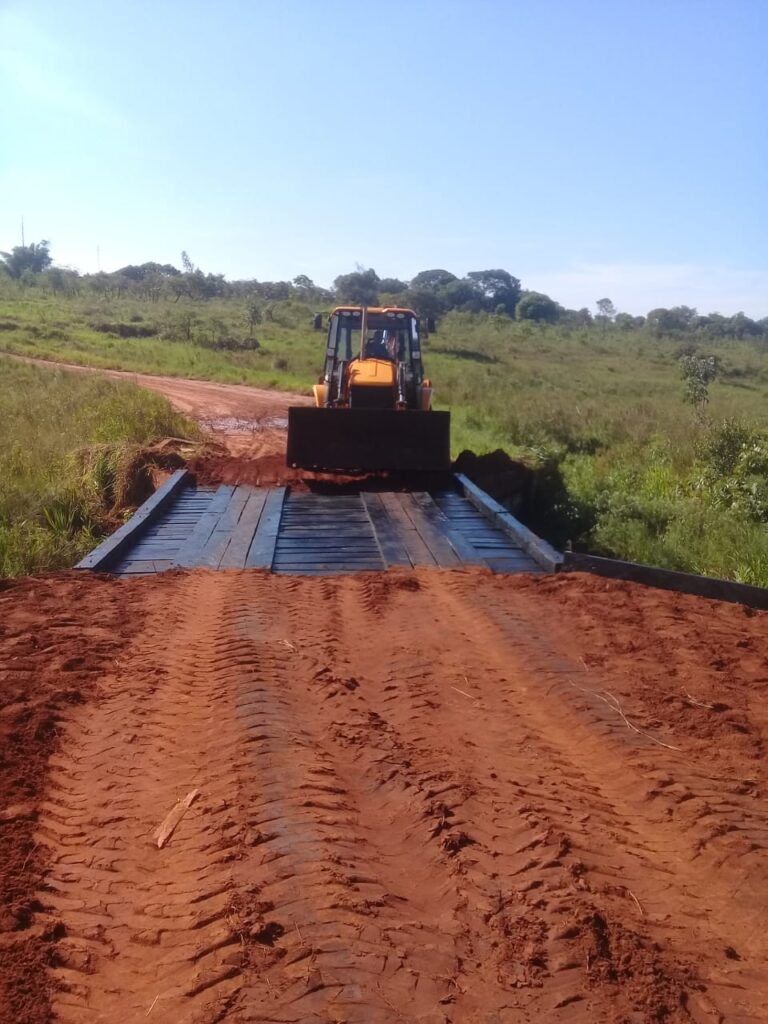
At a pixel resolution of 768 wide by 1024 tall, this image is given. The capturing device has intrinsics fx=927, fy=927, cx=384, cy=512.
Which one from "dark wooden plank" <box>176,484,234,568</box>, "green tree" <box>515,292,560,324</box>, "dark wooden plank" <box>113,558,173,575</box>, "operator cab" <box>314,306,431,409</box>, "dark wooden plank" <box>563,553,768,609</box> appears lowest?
"dark wooden plank" <box>113,558,173,575</box>

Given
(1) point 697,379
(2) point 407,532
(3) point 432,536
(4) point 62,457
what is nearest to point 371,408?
(2) point 407,532

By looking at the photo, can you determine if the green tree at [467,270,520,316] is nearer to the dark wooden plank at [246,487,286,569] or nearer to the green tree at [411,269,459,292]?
the green tree at [411,269,459,292]

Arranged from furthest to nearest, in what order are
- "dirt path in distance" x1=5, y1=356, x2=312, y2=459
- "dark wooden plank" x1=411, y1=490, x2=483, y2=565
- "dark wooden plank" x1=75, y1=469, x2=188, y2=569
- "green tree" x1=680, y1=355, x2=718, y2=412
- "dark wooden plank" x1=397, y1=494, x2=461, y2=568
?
"green tree" x1=680, y1=355, x2=718, y2=412
"dirt path in distance" x1=5, y1=356, x2=312, y2=459
"dark wooden plank" x1=411, y1=490, x2=483, y2=565
"dark wooden plank" x1=397, y1=494, x2=461, y2=568
"dark wooden plank" x1=75, y1=469, x2=188, y2=569

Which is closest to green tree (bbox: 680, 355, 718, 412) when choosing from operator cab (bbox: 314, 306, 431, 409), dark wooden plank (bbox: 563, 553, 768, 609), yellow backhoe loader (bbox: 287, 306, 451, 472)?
operator cab (bbox: 314, 306, 431, 409)

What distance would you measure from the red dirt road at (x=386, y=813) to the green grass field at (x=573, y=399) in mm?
4020

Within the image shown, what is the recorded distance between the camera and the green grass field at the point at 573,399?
10.4 m

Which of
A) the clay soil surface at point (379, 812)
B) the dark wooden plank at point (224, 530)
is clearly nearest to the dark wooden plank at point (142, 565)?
the dark wooden plank at point (224, 530)

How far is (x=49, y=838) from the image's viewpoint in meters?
3.54

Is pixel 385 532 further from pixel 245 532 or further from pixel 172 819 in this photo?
pixel 172 819

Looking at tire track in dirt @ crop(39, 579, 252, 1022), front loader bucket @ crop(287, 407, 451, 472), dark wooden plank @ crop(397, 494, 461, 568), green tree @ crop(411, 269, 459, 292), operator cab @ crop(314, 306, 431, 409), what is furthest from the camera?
green tree @ crop(411, 269, 459, 292)

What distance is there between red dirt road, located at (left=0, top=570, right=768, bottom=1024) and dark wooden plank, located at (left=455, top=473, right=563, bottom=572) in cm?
127

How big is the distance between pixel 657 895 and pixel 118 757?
93.1 inches

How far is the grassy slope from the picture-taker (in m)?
8.66

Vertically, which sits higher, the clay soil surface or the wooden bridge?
the wooden bridge
